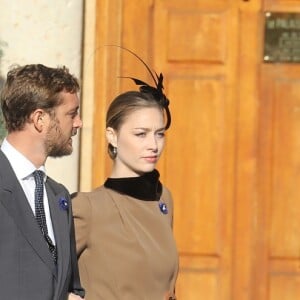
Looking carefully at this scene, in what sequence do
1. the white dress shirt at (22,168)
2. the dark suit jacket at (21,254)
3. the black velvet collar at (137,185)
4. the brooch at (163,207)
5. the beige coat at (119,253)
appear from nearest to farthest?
the dark suit jacket at (21,254) → the white dress shirt at (22,168) → the beige coat at (119,253) → the black velvet collar at (137,185) → the brooch at (163,207)

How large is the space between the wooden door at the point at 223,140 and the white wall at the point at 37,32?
0.34 metres

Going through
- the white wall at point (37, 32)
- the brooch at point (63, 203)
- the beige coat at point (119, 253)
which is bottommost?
the beige coat at point (119, 253)

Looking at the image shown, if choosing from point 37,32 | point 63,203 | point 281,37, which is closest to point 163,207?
point 63,203

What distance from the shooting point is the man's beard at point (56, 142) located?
13.3 feet

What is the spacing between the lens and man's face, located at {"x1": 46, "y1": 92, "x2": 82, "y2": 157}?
4.06 metres

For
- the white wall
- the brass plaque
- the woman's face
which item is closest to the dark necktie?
the woman's face

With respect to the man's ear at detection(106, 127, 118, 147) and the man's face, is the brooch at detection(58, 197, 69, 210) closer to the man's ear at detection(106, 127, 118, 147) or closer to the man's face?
the man's face

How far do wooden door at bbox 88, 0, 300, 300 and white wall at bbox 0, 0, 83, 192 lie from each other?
0.34 meters

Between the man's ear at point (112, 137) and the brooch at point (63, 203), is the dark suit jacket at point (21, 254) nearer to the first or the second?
the brooch at point (63, 203)

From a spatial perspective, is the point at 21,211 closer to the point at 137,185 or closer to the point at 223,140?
the point at 137,185

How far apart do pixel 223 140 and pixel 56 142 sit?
9.67 ft

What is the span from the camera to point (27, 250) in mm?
3877

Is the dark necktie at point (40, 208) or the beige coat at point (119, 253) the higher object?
the dark necktie at point (40, 208)

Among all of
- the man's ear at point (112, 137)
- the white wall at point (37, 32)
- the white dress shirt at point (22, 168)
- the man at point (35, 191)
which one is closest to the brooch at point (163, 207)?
the man's ear at point (112, 137)
